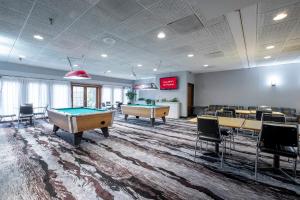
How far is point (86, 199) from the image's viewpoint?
1.85 metres

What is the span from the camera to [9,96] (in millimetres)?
6727

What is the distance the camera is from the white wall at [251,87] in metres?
6.72

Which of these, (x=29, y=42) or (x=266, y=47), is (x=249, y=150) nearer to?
(x=266, y=47)

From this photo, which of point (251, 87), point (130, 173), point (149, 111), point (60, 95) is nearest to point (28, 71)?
point (60, 95)

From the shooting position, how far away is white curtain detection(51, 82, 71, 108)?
8.11m

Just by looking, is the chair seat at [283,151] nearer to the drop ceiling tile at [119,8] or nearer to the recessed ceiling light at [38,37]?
the drop ceiling tile at [119,8]

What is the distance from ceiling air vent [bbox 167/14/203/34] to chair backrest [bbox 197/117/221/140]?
75.9 inches

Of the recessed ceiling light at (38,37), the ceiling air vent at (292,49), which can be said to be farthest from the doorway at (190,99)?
the recessed ceiling light at (38,37)

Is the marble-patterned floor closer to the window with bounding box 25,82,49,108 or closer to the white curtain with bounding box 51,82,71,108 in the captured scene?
the window with bounding box 25,82,49,108

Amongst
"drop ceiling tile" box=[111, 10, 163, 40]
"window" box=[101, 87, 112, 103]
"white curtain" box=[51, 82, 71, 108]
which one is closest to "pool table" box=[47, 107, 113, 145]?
"drop ceiling tile" box=[111, 10, 163, 40]

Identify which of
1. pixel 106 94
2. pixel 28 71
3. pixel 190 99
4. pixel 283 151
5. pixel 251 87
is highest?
pixel 28 71

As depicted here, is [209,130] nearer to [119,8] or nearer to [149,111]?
[119,8]

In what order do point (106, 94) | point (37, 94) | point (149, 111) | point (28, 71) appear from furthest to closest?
1. point (106, 94)
2. point (37, 94)
3. point (28, 71)
4. point (149, 111)

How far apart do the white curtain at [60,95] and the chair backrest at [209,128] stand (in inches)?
321
